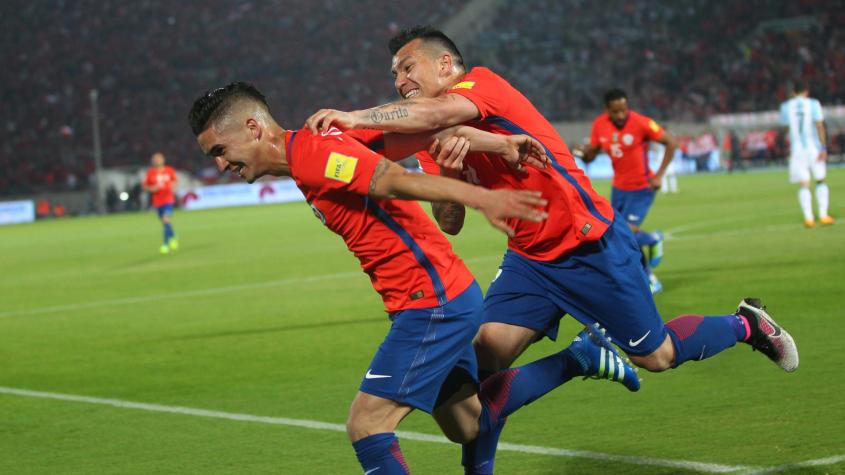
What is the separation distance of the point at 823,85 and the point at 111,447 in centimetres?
4461

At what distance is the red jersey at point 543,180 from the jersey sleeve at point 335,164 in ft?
3.82

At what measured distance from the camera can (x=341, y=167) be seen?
4273mm

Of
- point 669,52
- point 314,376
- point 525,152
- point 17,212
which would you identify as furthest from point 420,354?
point 669,52

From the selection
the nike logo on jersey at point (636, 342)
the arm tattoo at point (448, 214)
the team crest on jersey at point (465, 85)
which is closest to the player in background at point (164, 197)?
the arm tattoo at point (448, 214)

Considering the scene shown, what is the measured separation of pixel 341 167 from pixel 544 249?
1.79 metres

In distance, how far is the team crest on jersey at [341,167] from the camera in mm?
4262

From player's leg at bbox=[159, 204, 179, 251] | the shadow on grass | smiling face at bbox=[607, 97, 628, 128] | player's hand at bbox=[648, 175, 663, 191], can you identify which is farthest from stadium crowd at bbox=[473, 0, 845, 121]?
the shadow on grass

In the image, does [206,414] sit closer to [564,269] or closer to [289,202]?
[564,269]

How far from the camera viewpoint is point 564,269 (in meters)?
5.73

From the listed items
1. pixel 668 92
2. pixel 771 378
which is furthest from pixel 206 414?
pixel 668 92

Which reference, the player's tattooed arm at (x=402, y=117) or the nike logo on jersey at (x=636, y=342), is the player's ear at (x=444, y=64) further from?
the nike logo on jersey at (x=636, y=342)

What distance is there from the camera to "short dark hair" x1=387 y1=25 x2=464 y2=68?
565 cm

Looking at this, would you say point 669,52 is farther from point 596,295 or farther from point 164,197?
point 596,295

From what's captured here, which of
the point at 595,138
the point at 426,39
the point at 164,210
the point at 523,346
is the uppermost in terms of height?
the point at 426,39
